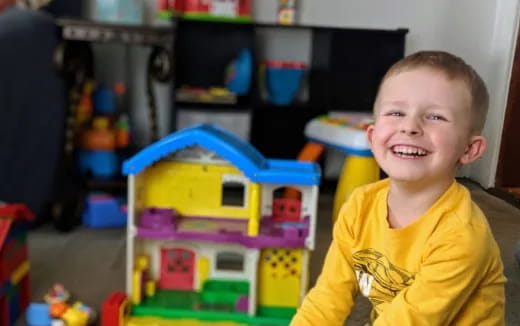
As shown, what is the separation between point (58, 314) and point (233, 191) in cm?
41

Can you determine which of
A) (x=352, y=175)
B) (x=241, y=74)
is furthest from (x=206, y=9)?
(x=352, y=175)

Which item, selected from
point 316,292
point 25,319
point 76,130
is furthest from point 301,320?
point 76,130

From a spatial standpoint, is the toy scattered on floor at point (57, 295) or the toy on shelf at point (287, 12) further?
the toy on shelf at point (287, 12)

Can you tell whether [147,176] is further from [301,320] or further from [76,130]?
[76,130]

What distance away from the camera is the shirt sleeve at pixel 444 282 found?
547 mm

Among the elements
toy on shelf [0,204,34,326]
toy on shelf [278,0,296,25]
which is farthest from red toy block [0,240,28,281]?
toy on shelf [278,0,296,25]

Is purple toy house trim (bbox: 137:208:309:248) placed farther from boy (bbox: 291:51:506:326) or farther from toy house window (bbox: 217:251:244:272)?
boy (bbox: 291:51:506:326)

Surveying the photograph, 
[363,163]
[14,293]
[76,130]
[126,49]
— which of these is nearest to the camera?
[14,293]

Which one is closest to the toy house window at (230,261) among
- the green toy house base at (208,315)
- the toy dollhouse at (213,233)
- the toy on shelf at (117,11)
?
the toy dollhouse at (213,233)

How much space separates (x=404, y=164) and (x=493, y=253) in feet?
0.42

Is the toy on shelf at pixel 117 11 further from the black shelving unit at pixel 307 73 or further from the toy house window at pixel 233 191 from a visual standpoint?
the toy house window at pixel 233 191

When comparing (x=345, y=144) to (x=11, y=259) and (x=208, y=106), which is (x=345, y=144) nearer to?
(x=208, y=106)

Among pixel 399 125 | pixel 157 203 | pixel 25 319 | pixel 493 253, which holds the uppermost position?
pixel 399 125

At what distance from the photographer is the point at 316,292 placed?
2.21 ft
